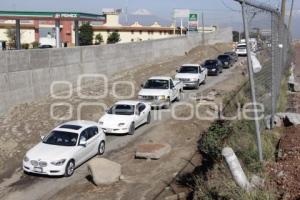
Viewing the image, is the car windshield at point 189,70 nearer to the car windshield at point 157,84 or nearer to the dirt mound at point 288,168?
the car windshield at point 157,84

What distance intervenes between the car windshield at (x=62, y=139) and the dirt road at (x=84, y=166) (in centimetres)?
102

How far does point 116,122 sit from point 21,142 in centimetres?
420

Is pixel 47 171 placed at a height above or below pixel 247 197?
below

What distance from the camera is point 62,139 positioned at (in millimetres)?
17328

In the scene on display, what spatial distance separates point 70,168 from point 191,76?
2001cm

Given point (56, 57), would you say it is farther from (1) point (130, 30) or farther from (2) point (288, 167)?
(1) point (130, 30)

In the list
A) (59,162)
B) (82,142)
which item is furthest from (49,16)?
(59,162)

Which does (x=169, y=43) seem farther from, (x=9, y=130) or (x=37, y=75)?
(x=9, y=130)

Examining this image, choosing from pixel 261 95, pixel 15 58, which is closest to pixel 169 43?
pixel 15 58

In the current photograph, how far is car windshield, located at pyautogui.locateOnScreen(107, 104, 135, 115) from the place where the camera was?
2266 cm

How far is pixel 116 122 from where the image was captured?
21812mm

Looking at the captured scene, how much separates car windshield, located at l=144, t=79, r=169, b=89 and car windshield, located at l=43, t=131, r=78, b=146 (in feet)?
38.1

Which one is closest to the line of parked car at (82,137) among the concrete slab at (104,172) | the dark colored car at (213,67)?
the concrete slab at (104,172)

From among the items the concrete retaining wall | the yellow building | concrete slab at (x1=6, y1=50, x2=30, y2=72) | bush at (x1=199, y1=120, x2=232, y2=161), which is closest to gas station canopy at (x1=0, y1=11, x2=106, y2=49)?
the concrete retaining wall
